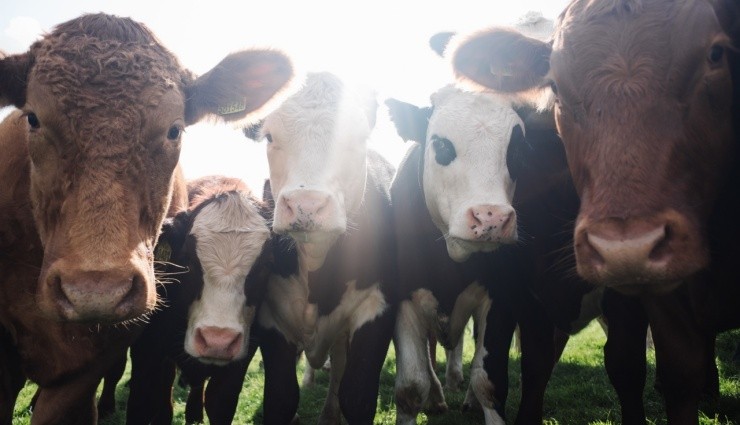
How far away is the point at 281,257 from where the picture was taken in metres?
4.74

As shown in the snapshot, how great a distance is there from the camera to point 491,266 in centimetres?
477

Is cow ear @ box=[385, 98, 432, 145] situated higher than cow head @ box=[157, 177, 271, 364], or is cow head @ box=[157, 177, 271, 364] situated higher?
cow ear @ box=[385, 98, 432, 145]

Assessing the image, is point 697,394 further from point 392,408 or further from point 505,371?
point 392,408

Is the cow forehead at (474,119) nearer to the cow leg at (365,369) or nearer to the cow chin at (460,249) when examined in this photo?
the cow chin at (460,249)

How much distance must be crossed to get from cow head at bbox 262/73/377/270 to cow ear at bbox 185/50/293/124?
37 centimetres

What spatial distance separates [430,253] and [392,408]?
75.7 inches

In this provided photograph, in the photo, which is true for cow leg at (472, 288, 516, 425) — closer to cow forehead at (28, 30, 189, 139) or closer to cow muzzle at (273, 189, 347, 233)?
cow muzzle at (273, 189, 347, 233)

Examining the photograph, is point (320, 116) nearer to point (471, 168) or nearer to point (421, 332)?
point (471, 168)

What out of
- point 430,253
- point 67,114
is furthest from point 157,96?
point 430,253

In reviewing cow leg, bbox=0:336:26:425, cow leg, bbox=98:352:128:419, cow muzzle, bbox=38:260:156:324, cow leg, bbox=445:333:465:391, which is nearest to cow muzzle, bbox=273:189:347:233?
cow muzzle, bbox=38:260:156:324

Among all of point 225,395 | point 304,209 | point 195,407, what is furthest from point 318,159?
point 195,407

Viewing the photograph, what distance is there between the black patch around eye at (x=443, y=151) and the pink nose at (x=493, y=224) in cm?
72

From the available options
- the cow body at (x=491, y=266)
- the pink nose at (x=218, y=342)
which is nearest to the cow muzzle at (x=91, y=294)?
the pink nose at (x=218, y=342)

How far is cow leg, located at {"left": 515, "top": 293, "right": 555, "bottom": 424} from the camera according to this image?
439 cm
